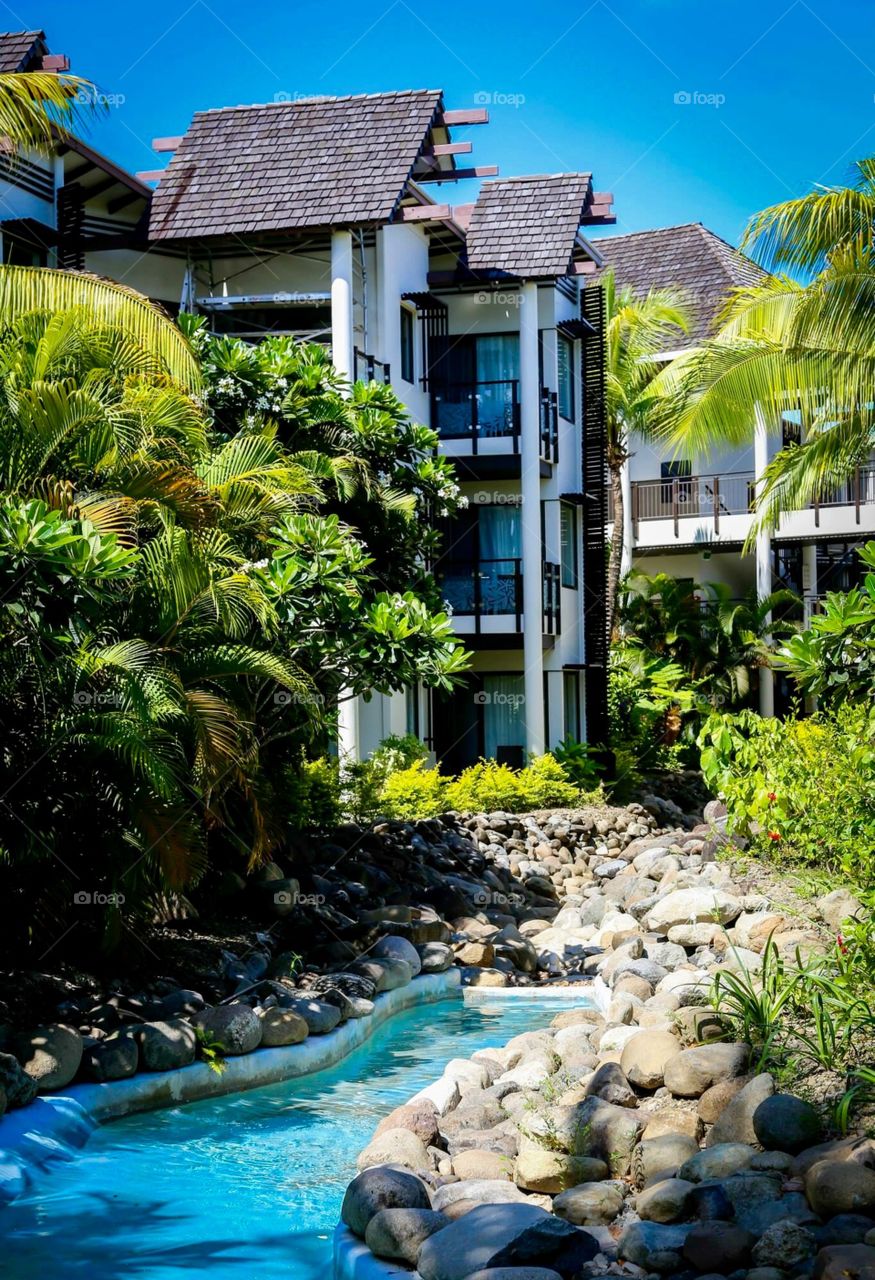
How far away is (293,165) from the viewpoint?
25141 millimetres

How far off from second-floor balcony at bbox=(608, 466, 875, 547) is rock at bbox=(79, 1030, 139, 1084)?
24278 millimetres

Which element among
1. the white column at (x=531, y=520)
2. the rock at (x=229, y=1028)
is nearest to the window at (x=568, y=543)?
the white column at (x=531, y=520)

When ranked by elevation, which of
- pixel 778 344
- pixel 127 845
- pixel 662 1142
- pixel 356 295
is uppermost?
pixel 356 295

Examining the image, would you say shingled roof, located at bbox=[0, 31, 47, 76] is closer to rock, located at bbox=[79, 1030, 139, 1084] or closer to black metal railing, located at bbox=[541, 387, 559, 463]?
black metal railing, located at bbox=[541, 387, 559, 463]

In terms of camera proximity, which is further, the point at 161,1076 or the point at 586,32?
the point at 586,32

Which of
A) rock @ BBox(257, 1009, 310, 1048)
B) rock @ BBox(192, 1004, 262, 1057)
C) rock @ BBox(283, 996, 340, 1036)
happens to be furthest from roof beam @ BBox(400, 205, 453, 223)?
rock @ BBox(192, 1004, 262, 1057)

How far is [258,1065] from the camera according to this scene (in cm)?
1152

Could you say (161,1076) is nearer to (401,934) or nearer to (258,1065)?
(258,1065)

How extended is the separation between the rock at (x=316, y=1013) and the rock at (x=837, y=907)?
4322 millimetres

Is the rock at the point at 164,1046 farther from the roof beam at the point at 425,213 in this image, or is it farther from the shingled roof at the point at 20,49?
the shingled roof at the point at 20,49

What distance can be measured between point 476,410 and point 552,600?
13.1ft

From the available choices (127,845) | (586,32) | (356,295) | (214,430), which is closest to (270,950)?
(127,845)

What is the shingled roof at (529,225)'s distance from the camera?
27047 millimetres

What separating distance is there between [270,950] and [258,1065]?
9.99ft
